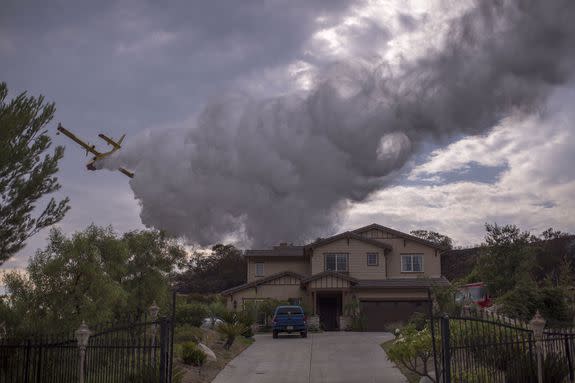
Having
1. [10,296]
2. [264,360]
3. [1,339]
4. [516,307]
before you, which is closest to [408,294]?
[516,307]

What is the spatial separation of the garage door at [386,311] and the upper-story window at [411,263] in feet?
14.0

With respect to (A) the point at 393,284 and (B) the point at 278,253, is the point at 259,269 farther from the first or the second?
(A) the point at 393,284

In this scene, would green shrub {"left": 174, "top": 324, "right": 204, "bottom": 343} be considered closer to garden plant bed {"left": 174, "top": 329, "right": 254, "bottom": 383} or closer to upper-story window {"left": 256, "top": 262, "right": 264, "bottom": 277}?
garden plant bed {"left": 174, "top": 329, "right": 254, "bottom": 383}

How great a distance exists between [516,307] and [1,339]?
1974cm

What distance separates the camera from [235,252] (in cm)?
9112

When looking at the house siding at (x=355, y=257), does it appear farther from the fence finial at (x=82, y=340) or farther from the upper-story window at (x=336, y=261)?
the fence finial at (x=82, y=340)

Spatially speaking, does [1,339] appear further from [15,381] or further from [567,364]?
[567,364]

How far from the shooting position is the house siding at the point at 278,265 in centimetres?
5256

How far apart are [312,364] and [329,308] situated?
1006 inches

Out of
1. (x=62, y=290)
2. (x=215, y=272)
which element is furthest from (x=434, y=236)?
(x=62, y=290)

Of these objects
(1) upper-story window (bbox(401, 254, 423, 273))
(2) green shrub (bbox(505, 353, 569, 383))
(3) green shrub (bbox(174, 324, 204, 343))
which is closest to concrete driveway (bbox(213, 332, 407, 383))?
(3) green shrub (bbox(174, 324, 204, 343))

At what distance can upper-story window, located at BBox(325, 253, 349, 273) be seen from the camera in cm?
4966

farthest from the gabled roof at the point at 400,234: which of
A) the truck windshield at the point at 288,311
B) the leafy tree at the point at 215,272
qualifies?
the leafy tree at the point at 215,272

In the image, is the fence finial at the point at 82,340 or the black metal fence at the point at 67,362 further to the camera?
the black metal fence at the point at 67,362
